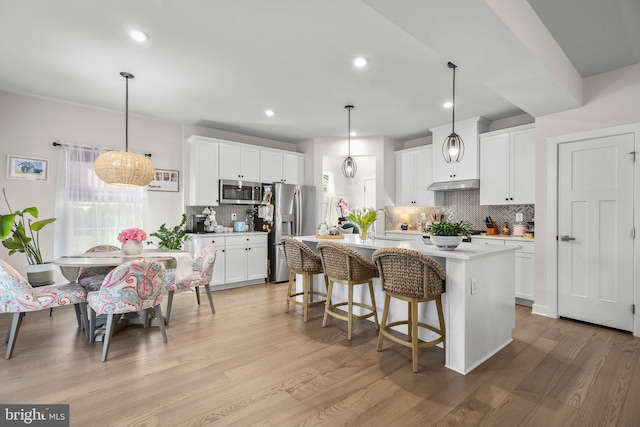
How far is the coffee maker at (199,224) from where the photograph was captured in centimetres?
510

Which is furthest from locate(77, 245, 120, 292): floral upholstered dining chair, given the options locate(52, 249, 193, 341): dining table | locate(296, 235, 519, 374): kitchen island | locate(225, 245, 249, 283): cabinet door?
locate(296, 235, 519, 374): kitchen island

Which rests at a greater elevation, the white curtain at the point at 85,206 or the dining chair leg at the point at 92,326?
the white curtain at the point at 85,206

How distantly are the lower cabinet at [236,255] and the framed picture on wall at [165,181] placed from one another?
3.13 feet

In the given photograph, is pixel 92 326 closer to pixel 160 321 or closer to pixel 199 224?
pixel 160 321

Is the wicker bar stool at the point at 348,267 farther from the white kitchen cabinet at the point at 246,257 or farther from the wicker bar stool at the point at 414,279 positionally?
the white kitchen cabinet at the point at 246,257

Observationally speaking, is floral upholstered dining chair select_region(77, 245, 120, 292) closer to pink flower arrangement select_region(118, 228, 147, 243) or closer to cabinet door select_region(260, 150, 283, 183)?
pink flower arrangement select_region(118, 228, 147, 243)

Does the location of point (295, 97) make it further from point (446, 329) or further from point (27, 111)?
point (27, 111)

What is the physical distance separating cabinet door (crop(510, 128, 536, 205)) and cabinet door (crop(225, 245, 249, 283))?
4.28 metres

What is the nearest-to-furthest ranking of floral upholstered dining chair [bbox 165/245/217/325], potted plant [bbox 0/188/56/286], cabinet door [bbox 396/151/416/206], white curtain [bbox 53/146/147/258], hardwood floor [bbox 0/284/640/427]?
hardwood floor [bbox 0/284/640/427] < floral upholstered dining chair [bbox 165/245/217/325] < potted plant [bbox 0/188/56/286] < white curtain [bbox 53/146/147/258] < cabinet door [bbox 396/151/416/206]

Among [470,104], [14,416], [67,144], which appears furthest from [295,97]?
[14,416]

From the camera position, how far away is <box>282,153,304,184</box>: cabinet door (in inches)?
236

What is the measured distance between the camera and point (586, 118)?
3.39 meters

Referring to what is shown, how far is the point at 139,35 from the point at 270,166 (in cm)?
331

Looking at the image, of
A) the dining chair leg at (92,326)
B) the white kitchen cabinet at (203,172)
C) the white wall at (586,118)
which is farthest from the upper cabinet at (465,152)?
the dining chair leg at (92,326)
